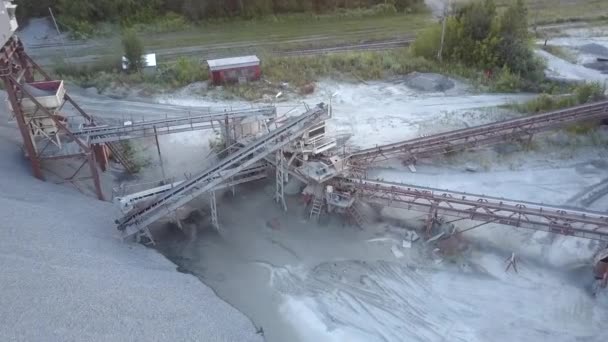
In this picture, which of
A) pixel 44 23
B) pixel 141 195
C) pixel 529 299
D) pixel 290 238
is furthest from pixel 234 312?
pixel 44 23

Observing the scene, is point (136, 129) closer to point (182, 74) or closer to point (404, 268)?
point (182, 74)

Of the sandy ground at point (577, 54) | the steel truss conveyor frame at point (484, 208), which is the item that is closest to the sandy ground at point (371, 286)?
the steel truss conveyor frame at point (484, 208)

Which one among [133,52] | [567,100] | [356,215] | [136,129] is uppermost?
[133,52]

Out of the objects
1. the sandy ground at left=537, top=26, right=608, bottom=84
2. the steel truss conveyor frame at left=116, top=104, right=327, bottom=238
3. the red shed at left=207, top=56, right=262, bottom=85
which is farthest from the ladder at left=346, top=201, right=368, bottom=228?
the sandy ground at left=537, top=26, right=608, bottom=84

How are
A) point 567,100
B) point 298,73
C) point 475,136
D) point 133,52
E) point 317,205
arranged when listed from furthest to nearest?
point 133,52
point 298,73
point 567,100
point 475,136
point 317,205

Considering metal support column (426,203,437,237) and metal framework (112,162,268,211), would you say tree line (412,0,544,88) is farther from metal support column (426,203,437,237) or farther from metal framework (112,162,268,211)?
metal framework (112,162,268,211)

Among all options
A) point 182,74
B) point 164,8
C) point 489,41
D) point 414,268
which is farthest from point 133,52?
point 414,268

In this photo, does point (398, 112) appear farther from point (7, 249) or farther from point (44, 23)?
point (44, 23)

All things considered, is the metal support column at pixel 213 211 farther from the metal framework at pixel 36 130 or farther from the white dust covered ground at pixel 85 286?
the metal framework at pixel 36 130
